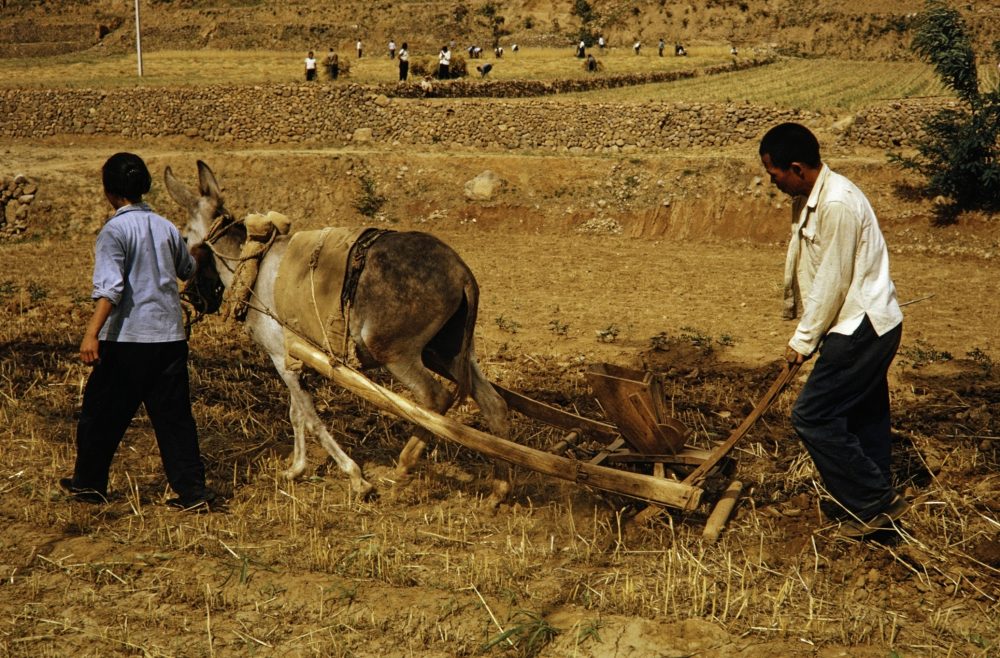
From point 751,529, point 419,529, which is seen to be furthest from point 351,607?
point 751,529

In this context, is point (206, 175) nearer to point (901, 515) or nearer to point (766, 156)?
point (766, 156)

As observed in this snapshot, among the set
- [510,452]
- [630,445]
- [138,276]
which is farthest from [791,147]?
[138,276]

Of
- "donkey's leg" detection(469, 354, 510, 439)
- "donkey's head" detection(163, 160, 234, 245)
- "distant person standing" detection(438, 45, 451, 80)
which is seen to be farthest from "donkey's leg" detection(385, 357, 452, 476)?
"distant person standing" detection(438, 45, 451, 80)

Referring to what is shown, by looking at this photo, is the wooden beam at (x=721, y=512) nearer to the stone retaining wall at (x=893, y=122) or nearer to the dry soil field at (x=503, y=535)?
the dry soil field at (x=503, y=535)

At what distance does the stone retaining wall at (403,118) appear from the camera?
846 inches

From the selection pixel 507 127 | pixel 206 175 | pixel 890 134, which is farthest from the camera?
pixel 507 127

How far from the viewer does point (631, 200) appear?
18.2 m

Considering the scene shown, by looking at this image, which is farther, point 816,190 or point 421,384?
point 421,384

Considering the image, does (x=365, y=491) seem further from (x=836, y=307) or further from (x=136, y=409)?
(x=836, y=307)

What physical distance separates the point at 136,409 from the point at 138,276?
0.81 m

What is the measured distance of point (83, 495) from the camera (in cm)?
554

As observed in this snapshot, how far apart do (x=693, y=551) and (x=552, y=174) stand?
14965 millimetres

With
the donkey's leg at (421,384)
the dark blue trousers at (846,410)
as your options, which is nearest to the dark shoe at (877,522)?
the dark blue trousers at (846,410)

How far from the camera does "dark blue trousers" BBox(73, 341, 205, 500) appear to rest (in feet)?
17.1
